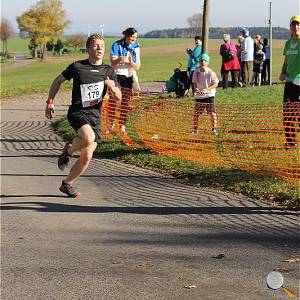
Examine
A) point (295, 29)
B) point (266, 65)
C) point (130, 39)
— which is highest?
point (295, 29)

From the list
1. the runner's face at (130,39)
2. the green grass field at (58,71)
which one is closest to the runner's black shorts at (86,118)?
the runner's face at (130,39)

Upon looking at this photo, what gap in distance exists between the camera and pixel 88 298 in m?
4.25

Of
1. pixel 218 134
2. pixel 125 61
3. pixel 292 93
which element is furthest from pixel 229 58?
pixel 292 93

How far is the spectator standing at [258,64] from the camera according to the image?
22875 millimetres

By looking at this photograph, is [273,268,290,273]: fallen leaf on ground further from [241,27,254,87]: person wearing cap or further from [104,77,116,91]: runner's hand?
[241,27,254,87]: person wearing cap

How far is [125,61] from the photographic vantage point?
1158 centimetres

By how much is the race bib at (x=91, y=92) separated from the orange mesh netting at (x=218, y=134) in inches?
87.4

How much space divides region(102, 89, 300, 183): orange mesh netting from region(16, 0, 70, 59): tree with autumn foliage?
71.5 m

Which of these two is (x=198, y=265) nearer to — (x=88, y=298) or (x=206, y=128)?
(x=88, y=298)

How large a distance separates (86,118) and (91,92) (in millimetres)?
294

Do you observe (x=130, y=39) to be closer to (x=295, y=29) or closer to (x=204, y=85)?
(x=204, y=85)

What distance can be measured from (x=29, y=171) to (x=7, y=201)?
196cm

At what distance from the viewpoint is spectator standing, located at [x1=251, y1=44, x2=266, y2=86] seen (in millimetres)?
22875

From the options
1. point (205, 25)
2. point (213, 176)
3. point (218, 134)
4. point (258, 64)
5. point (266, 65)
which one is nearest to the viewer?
point (213, 176)
